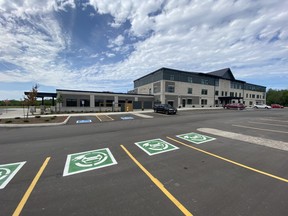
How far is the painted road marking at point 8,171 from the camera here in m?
3.62

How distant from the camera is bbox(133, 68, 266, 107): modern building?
40938 millimetres

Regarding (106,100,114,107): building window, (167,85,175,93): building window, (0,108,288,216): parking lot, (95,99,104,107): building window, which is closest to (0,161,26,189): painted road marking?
(0,108,288,216): parking lot

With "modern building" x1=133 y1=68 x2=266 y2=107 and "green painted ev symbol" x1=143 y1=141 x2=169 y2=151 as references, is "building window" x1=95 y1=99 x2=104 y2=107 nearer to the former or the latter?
"modern building" x1=133 y1=68 x2=266 y2=107

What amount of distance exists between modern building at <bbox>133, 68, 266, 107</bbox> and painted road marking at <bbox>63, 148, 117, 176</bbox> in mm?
34759

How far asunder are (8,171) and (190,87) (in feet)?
149

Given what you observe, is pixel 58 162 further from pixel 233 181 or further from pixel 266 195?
pixel 266 195

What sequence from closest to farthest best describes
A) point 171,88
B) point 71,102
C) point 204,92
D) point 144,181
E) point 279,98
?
point 144,181 → point 71,102 → point 171,88 → point 204,92 → point 279,98

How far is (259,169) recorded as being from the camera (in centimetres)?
429

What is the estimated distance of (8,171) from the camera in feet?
13.6

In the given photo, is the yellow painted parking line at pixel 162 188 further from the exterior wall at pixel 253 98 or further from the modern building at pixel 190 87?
the exterior wall at pixel 253 98

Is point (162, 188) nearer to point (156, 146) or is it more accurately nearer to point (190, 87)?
point (156, 146)

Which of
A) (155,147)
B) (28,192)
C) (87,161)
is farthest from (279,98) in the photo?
(28,192)

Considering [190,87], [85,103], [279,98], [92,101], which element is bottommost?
[85,103]

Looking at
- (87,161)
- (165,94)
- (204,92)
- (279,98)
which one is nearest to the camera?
(87,161)
